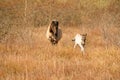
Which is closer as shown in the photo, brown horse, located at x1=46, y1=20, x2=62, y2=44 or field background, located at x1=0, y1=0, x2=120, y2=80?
field background, located at x1=0, y1=0, x2=120, y2=80

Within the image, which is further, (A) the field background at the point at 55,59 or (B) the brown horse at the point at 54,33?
(B) the brown horse at the point at 54,33

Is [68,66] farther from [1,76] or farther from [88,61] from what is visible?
[1,76]

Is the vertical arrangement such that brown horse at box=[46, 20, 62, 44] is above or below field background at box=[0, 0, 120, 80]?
above

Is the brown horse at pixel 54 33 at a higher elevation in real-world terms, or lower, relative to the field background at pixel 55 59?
higher

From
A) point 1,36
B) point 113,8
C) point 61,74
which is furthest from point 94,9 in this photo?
point 61,74

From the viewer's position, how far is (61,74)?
5512 mm

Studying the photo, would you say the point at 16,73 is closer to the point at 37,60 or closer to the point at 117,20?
the point at 37,60

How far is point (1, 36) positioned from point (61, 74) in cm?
495

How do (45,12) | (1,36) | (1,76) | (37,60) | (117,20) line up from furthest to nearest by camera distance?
(45,12) < (117,20) < (1,36) < (37,60) < (1,76)

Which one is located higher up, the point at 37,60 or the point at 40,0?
the point at 40,0

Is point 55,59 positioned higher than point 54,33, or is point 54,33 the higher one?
point 54,33

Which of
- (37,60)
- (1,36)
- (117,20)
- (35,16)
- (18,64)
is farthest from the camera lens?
(35,16)

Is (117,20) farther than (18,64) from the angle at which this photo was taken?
Yes

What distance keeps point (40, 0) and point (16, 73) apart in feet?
64.5
